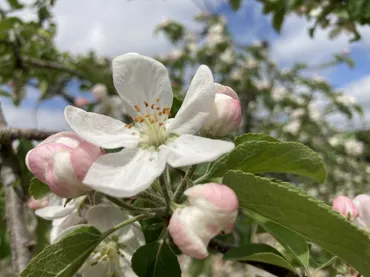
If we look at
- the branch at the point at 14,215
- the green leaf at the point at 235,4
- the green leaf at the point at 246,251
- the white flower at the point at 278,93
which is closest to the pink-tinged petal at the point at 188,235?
the green leaf at the point at 246,251

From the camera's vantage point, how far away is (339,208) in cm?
96

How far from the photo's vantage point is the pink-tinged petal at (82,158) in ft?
2.29

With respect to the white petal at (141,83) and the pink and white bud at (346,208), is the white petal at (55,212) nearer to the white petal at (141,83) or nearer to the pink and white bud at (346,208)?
the white petal at (141,83)

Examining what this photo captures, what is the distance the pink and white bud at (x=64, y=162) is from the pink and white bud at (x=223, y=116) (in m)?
0.20

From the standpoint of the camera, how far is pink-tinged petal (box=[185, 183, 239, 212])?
0.63 meters

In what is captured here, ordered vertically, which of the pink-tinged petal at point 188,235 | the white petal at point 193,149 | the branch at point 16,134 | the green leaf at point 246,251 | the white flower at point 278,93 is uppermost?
the white petal at point 193,149

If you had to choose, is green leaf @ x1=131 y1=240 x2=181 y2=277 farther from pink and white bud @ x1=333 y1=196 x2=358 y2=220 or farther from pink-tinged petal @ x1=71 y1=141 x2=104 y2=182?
pink and white bud @ x1=333 y1=196 x2=358 y2=220

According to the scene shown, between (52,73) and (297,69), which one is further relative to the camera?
(297,69)

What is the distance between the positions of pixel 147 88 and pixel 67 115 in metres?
0.18

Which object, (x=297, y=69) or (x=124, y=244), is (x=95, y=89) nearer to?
(x=297, y=69)

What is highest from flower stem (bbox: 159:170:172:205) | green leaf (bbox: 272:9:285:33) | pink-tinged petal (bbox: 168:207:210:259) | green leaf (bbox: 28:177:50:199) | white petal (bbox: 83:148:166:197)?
white petal (bbox: 83:148:166:197)

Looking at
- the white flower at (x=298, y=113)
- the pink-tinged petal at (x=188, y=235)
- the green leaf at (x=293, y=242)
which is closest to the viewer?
the pink-tinged petal at (x=188, y=235)

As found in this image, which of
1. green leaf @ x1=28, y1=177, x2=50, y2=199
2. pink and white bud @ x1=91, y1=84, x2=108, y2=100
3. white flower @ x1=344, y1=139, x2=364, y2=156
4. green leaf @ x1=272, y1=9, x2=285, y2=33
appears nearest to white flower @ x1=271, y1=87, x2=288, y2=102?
white flower @ x1=344, y1=139, x2=364, y2=156

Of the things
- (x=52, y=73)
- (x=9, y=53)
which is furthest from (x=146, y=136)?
(x=52, y=73)
